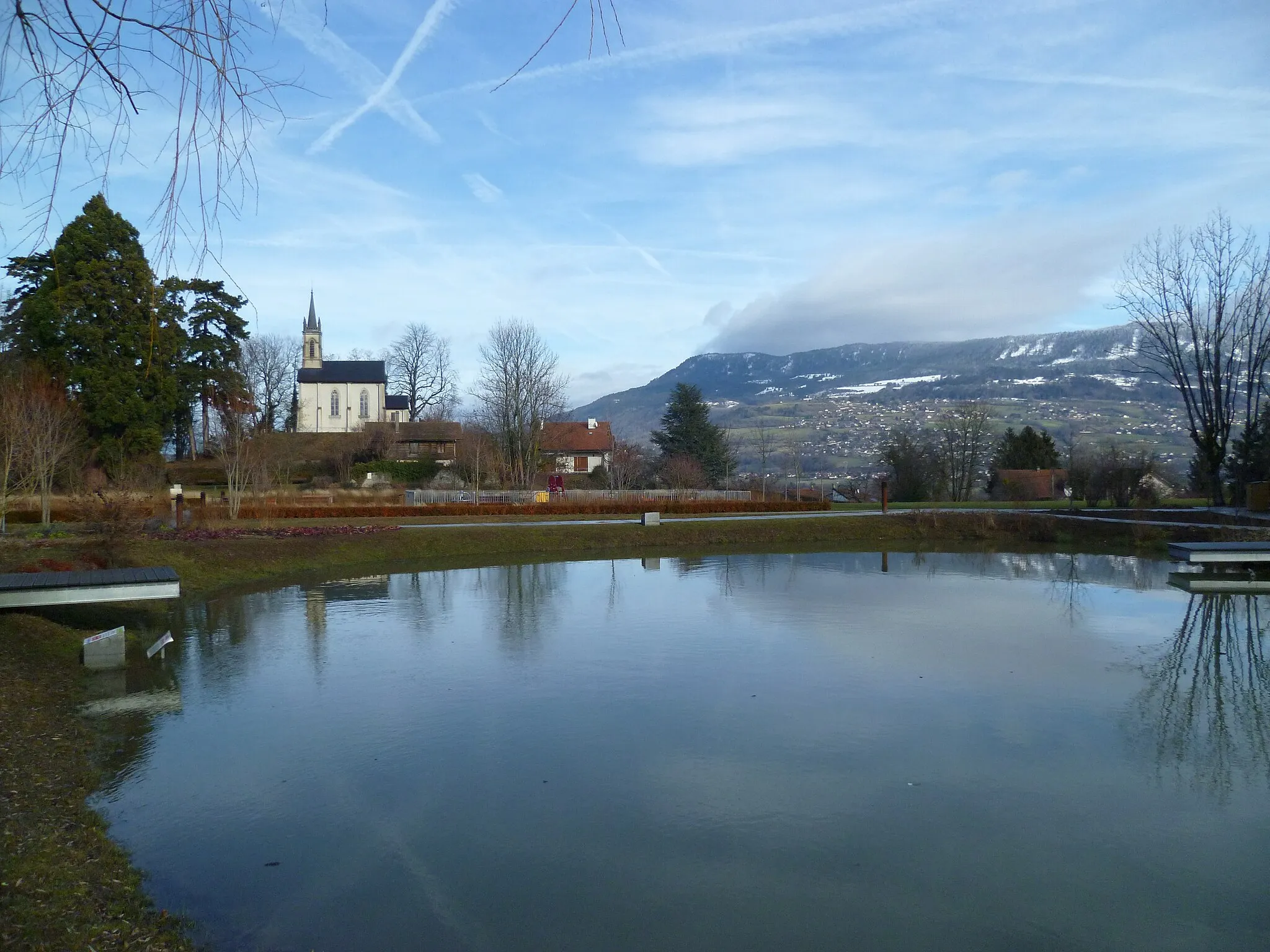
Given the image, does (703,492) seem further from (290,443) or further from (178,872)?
(178,872)

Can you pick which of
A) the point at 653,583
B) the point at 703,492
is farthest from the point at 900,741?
the point at 703,492

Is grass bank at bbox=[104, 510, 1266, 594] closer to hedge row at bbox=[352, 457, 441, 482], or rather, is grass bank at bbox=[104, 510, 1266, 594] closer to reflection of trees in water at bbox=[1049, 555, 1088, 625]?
reflection of trees in water at bbox=[1049, 555, 1088, 625]

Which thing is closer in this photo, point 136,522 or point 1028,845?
point 1028,845

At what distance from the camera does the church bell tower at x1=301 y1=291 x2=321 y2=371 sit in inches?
2714

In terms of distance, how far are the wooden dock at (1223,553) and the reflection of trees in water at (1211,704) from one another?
489cm

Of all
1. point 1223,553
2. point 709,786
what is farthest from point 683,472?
point 709,786

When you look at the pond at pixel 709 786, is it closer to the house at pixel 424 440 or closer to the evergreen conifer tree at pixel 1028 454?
the house at pixel 424 440

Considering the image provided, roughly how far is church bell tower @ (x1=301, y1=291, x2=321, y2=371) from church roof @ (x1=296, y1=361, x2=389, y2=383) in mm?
1347

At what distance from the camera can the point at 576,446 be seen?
2429 inches

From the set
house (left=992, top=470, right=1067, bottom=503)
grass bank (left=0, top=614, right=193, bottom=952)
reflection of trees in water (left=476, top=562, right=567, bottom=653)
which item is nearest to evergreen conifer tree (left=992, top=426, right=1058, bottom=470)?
house (left=992, top=470, right=1067, bottom=503)

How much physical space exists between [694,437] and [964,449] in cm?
1563

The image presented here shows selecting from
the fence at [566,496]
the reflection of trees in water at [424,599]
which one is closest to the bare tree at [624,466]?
the fence at [566,496]

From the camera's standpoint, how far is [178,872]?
5316 millimetres

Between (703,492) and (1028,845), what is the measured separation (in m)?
33.1
